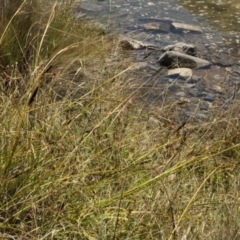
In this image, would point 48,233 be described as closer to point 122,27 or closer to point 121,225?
point 121,225

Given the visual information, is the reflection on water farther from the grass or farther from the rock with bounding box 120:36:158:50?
the grass

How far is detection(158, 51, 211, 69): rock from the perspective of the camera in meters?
5.02

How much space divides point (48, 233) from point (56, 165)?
351 mm

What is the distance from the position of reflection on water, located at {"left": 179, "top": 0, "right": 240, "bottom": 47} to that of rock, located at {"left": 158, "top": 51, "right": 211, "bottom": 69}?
2.27 feet

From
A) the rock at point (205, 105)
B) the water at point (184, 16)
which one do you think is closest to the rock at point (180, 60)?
the water at point (184, 16)

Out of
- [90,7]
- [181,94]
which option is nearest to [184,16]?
[90,7]

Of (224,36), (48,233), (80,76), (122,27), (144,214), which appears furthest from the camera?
(224,36)

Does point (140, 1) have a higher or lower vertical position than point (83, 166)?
lower

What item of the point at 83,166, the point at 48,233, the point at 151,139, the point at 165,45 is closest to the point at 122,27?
the point at 165,45

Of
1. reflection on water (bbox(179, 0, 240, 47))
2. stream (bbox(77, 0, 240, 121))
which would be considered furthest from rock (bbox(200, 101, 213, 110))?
reflection on water (bbox(179, 0, 240, 47))

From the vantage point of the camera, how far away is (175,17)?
6539 mm

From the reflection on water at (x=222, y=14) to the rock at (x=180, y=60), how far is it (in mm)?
692

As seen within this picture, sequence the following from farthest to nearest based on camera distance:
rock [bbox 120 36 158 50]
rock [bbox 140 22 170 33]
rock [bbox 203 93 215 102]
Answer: rock [bbox 140 22 170 33], rock [bbox 120 36 158 50], rock [bbox 203 93 215 102]

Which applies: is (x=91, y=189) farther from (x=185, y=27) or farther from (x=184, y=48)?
(x=185, y=27)
